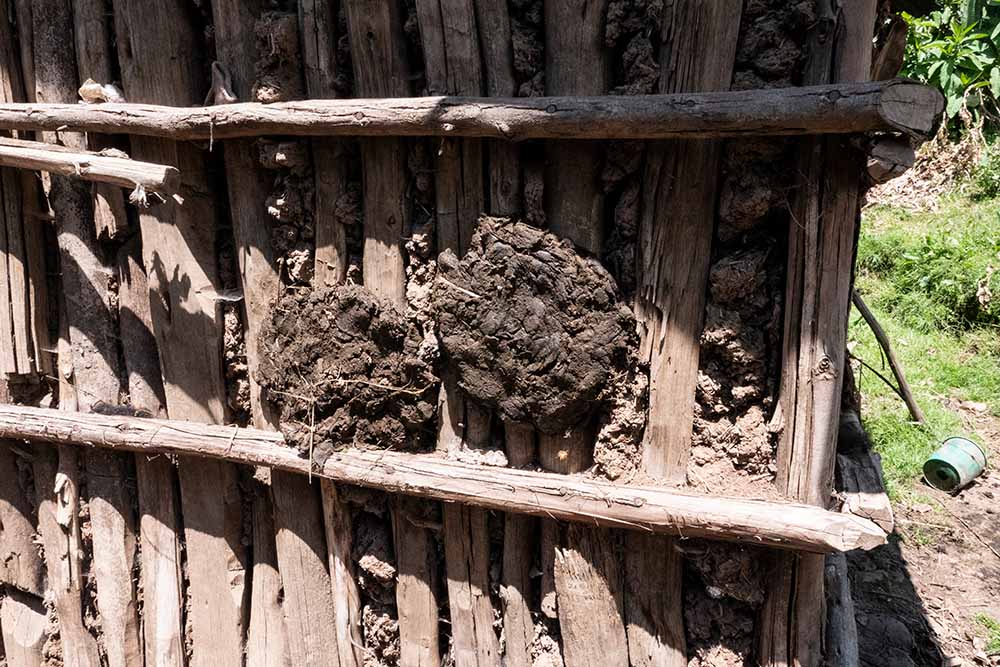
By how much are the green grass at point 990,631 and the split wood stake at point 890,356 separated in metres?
1.13

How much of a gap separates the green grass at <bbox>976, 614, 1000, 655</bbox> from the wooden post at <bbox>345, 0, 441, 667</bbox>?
2.56m

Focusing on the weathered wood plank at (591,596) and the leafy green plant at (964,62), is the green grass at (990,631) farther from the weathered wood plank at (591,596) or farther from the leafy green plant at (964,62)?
the leafy green plant at (964,62)

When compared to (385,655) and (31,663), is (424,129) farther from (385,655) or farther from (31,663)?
(31,663)

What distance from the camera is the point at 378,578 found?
285 cm

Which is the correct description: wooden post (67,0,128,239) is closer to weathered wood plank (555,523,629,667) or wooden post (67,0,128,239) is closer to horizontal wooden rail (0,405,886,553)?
horizontal wooden rail (0,405,886,553)

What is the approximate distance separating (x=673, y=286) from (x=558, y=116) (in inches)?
23.3

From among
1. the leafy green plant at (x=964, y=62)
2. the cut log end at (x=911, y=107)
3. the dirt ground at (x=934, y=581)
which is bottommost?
the dirt ground at (x=934, y=581)

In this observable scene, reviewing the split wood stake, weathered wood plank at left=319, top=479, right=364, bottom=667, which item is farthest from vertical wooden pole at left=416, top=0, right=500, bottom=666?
the split wood stake

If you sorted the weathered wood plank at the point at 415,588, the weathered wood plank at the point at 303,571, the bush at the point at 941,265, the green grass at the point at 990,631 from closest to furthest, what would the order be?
the weathered wood plank at the point at 415,588
the weathered wood plank at the point at 303,571
the green grass at the point at 990,631
the bush at the point at 941,265

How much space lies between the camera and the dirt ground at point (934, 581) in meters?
3.50

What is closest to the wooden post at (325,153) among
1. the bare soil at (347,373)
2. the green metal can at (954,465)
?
the bare soil at (347,373)

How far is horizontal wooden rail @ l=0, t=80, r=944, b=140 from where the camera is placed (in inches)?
74.8

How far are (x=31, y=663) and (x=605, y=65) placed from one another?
137 inches

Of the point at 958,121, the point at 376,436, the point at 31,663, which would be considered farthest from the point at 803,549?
the point at 958,121
